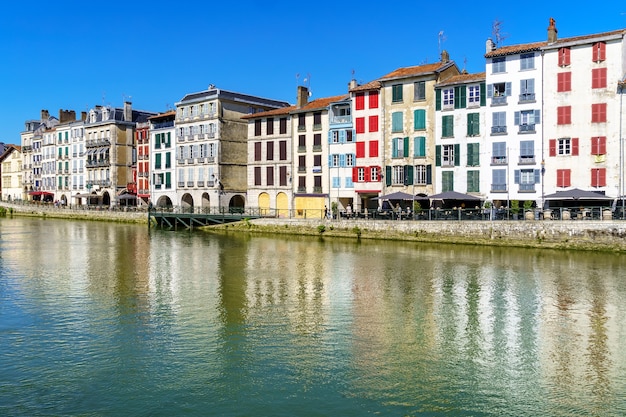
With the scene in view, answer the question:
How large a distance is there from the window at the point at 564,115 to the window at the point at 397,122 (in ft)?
41.8

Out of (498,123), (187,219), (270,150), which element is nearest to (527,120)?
(498,123)

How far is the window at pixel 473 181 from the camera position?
45.5 meters

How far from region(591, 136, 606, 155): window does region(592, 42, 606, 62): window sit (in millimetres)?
5414

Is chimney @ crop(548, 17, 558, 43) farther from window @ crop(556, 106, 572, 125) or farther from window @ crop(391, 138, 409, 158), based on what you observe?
window @ crop(391, 138, 409, 158)

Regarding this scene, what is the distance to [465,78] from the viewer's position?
46312mm

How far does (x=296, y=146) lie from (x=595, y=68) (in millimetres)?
27680

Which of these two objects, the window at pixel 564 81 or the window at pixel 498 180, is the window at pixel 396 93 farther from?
the window at pixel 564 81

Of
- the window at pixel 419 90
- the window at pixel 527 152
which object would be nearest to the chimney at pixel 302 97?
the window at pixel 419 90

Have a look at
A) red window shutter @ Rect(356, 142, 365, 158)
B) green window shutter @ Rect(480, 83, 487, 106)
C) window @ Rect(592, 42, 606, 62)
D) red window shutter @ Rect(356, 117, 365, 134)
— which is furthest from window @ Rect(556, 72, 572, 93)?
red window shutter @ Rect(356, 142, 365, 158)

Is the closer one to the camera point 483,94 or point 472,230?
point 472,230

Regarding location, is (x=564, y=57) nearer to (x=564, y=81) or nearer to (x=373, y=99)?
(x=564, y=81)

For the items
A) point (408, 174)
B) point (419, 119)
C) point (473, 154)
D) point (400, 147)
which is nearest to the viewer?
point (473, 154)

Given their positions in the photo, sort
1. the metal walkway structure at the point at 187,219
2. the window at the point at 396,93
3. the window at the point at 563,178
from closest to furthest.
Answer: the window at the point at 563,178, the window at the point at 396,93, the metal walkway structure at the point at 187,219

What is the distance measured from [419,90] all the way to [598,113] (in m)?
14.2
